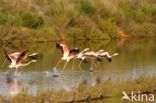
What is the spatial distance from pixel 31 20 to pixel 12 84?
100 feet

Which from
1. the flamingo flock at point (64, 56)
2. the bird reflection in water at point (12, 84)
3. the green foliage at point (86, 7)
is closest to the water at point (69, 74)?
the bird reflection in water at point (12, 84)

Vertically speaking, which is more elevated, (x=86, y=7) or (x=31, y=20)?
(x=31, y=20)

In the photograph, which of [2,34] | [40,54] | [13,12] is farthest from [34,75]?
[13,12]

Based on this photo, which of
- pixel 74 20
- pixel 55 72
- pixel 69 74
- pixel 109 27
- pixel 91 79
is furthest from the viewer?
pixel 109 27

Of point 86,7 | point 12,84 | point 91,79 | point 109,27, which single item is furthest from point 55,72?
point 86,7

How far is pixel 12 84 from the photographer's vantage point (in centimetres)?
2194

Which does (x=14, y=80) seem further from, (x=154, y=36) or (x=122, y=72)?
(x=154, y=36)

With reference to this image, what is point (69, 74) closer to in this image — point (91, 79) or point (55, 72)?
point (55, 72)

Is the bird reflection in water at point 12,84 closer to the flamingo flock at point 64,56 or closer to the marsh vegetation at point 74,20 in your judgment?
the flamingo flock at point 64,56

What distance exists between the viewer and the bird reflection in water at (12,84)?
20156 millimetres

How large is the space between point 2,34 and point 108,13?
15268 mm

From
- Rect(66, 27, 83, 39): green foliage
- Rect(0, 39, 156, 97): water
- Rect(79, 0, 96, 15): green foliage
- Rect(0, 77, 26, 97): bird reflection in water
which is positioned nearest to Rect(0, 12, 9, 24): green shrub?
Rect(66, 27, 83, 39): green foliage

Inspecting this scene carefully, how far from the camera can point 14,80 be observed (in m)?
23.1

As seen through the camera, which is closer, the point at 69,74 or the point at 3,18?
the point at 69,74
